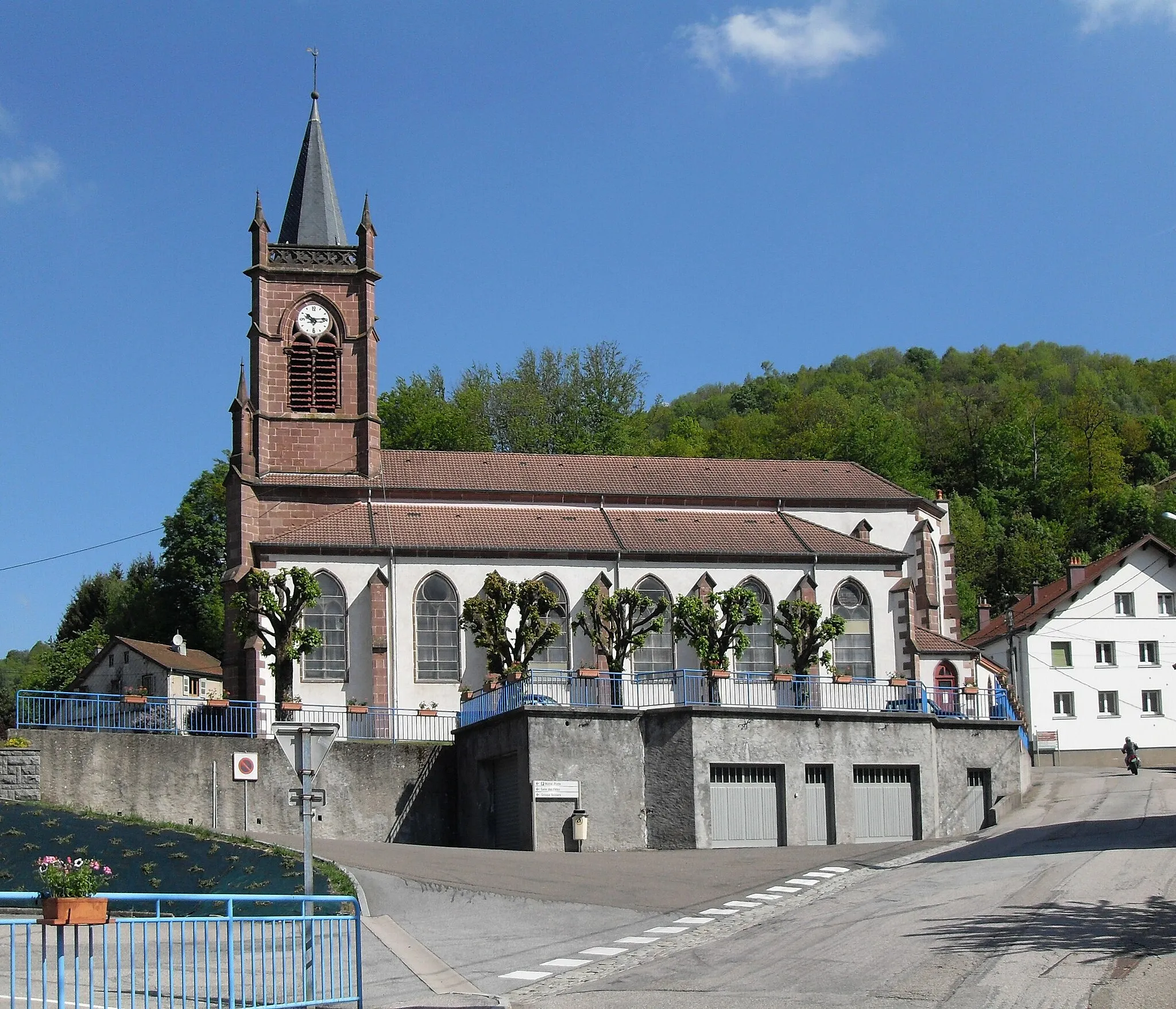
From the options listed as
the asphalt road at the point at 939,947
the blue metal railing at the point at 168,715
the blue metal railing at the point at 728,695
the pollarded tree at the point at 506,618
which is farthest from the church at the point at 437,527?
the asphalt road at the point at 939,947

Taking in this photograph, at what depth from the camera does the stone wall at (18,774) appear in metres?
28.2

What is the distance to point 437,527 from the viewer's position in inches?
1673

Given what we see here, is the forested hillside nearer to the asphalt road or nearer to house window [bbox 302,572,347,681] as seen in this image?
house window [bbox 302,572,347,681]

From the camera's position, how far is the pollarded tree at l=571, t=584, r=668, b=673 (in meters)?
36.5

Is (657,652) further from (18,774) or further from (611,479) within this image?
(18,774)

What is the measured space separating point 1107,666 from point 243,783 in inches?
1565

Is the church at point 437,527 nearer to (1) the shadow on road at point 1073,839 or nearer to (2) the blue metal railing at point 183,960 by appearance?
(1) the shadow on road at point 1073,839

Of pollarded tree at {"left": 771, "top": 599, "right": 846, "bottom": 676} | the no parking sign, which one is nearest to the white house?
pollarded tree at {"left": 771, "top": 599, "right": 846, "bottom": 676}

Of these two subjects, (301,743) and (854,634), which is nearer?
(301,743)

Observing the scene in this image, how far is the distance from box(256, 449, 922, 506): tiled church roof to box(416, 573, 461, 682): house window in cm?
422

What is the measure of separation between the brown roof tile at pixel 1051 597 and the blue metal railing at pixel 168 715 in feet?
105

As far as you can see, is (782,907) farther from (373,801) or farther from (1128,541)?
(1128,541)

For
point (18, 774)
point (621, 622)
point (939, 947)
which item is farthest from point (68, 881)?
point (621, 622)

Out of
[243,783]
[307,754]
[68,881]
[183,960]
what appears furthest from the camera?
[243,783]
